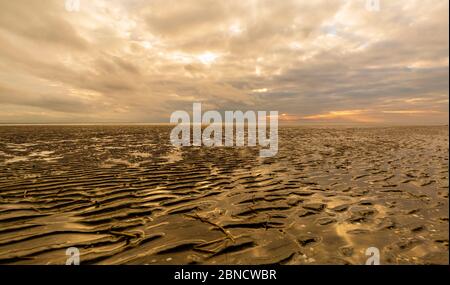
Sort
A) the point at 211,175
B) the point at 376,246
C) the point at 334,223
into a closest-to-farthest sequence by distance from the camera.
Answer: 1. the point at 376,246
2. the point at 334,223
3. the point at 211,175

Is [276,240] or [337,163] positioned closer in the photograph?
[276,240]

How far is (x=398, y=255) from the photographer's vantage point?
14.8 feet

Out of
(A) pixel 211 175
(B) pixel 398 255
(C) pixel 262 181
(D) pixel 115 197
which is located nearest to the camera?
(B) pixel 398 255

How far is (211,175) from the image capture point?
11.0 m

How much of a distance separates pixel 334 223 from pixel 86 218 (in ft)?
20.3

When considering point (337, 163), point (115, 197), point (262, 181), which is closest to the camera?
point (115, 197)

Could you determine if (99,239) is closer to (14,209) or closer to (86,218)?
(86,218)

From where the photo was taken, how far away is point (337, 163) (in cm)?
1377

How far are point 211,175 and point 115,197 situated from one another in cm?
439
